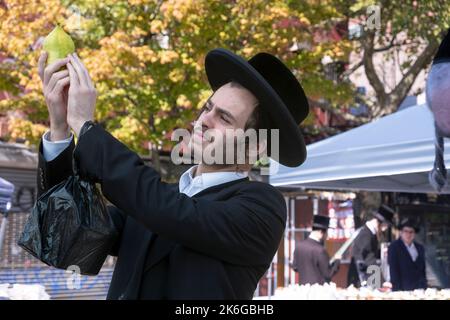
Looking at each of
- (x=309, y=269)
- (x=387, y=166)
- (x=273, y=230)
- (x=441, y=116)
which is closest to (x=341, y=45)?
(x=309, y=269)

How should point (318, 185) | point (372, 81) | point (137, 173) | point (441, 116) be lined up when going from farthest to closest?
point (372, 81), point (318, 185), point (441, 116), point (137, 173)

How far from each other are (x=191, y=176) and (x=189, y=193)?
0.07 meters

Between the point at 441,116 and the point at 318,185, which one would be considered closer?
the point at 441,116

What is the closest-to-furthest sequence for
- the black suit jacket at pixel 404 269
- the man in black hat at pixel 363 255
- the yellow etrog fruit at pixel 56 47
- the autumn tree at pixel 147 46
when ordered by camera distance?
the yellow etrog fruit at pixel 56 47 < the black suit jacket at pixel 404 269 < the man in black hat at pixel 363 255 < the autumn tree at pixel 147 46

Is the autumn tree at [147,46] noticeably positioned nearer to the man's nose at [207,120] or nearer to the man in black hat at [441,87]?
the man in black hat at [441,87]

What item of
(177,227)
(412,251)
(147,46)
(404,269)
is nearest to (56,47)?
(177,227)

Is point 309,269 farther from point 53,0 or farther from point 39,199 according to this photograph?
point 39,199

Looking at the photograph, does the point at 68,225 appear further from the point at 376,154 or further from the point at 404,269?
the point at 404,269

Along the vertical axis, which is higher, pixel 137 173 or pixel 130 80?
pixel 130 80

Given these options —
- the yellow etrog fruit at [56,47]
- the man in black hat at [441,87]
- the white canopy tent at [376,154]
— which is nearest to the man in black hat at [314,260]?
the white canopy tent at [376,154]

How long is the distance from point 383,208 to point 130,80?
162 inches

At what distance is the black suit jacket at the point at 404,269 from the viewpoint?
7.84 meters

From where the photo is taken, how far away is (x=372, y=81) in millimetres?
13109

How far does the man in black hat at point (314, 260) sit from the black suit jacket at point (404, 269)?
765 mm
